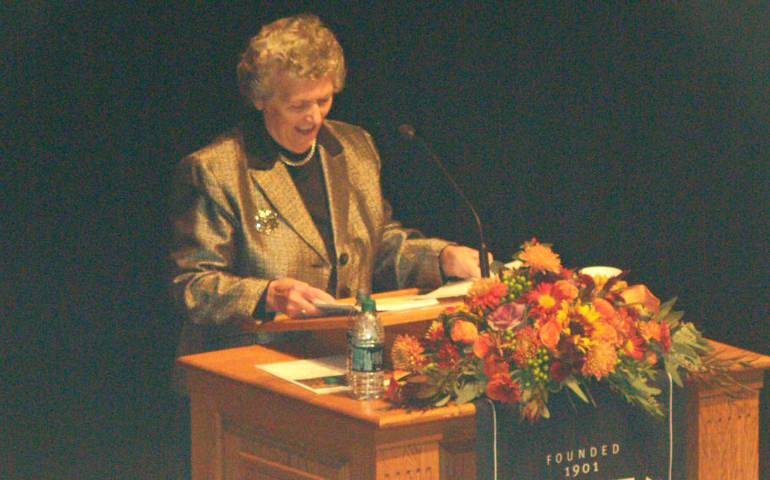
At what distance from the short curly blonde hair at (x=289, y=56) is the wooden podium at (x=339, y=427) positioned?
80 cm

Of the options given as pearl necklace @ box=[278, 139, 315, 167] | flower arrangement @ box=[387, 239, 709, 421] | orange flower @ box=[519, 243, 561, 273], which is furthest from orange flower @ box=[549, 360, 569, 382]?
pearl necklace @ box=[278, 139, 315, 167]

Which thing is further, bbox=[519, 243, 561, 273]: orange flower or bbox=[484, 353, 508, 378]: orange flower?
bbox=[519, 243, 561, 273]: orange flower

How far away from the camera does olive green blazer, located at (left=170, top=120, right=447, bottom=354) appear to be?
10.9ft

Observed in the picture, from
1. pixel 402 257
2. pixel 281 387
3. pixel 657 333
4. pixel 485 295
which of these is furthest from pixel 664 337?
pixel 402 257

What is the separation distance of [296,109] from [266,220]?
0.34m

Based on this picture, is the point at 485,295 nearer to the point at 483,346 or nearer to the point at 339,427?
the point at 483,346

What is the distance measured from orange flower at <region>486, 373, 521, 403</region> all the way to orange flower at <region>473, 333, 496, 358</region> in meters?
0.06

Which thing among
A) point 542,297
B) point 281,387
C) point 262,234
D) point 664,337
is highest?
point 262,234

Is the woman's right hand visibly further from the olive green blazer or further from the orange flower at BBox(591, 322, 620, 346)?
the orange flower at BBox(591, 322, 620, 346)

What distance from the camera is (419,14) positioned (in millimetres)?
4199

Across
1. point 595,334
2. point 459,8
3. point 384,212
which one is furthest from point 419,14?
point 595,334

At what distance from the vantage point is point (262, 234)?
3424mm

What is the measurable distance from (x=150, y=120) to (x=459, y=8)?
1.21 meters

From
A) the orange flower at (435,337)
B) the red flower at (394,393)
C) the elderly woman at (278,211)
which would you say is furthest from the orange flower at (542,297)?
the elderly woman at (278,211)
